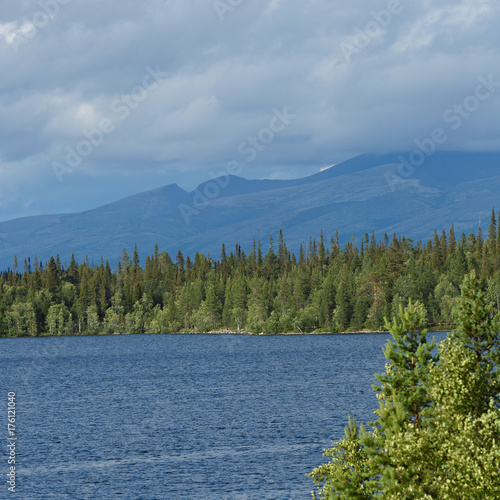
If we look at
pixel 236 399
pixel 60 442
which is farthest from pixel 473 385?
pixel 236 399

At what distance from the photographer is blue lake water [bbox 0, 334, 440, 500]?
176ft

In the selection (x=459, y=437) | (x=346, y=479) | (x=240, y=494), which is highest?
(x=459, y=437)

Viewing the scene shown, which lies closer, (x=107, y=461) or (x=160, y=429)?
(x=107, y=461)

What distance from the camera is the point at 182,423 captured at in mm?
77562

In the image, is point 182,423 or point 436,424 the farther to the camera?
point 182,423

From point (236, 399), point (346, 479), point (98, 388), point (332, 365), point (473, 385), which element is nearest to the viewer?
point (473, 385)

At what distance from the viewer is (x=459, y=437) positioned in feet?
86.5

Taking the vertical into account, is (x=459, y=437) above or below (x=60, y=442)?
above

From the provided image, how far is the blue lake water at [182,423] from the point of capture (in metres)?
53.7

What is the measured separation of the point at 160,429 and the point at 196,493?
24.0m

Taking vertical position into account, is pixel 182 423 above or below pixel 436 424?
below

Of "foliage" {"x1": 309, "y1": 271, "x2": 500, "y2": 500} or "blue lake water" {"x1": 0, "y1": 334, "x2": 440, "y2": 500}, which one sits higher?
"foliage" {"x1": 309, "y1": 271, "x2": 500, "y2": 500}

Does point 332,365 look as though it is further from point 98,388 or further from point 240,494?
point 240,494

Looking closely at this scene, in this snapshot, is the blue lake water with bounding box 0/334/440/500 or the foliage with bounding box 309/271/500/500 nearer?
the foliage with bounding box 309/271/500/500
